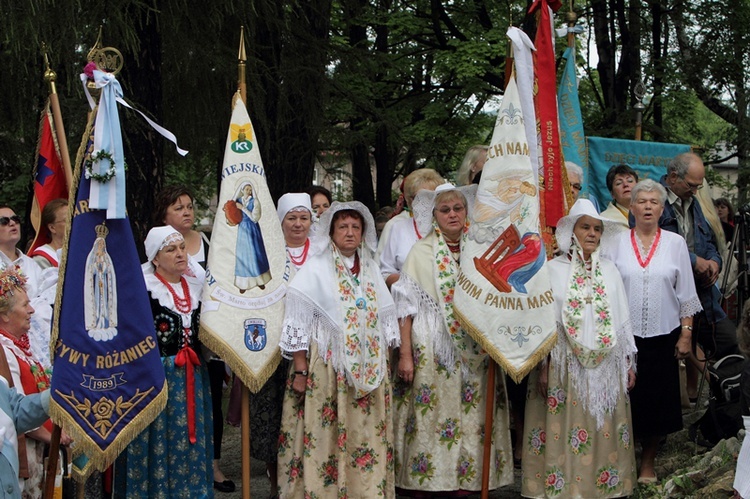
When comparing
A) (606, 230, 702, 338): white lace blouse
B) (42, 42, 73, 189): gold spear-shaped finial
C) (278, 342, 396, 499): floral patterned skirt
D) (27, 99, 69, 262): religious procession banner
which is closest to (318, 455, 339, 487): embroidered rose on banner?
(278, 342, 396, 499): floral patterned skirt

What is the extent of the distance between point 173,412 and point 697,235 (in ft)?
12.8

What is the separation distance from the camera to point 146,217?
302 inches

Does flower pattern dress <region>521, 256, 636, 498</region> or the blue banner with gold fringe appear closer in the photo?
the blue banner with gold fringe

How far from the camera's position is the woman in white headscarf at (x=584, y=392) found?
242 inches

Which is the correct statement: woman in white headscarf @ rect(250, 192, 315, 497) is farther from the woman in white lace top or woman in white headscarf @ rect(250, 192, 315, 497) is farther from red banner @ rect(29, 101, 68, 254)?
the woman in white lace top

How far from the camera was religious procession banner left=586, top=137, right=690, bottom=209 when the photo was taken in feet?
28.0

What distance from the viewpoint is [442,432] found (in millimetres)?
6180

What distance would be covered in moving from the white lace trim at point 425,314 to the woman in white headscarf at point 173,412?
1.27 meters

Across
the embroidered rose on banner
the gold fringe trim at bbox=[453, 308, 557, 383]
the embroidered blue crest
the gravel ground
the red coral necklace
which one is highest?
the red coral necklace

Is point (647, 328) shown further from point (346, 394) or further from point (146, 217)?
point (146, 217)

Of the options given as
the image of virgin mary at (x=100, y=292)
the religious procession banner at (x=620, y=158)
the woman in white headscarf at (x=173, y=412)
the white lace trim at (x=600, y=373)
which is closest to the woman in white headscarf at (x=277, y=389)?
the woman in white headscarf at (x=173, y=412)

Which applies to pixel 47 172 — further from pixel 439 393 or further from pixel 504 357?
pixel 504 357

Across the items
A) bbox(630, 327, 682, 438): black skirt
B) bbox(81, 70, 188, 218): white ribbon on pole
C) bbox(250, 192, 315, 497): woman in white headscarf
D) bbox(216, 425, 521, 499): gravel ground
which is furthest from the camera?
bbox(216, 425, 521, 499): gravel ground

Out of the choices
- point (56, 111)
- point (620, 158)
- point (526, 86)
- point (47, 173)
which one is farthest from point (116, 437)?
point (620, 158)
